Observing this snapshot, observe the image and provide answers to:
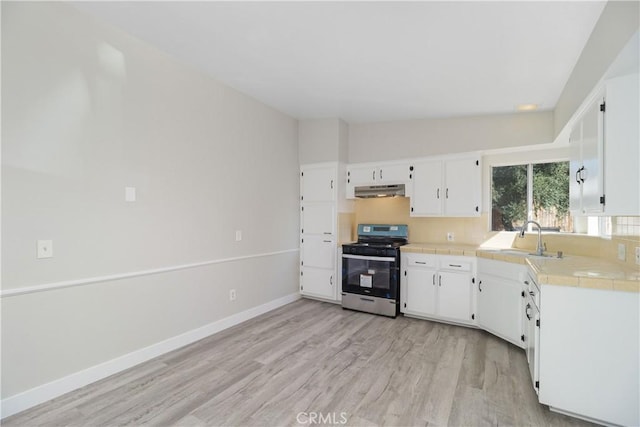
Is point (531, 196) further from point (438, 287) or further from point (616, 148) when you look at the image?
point (616, 148)

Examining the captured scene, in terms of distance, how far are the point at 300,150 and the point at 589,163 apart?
133 inches

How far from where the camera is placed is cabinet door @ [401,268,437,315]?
3719mm

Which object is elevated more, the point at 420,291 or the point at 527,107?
the point at 527,107

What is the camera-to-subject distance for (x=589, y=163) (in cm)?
223

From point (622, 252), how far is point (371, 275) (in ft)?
7.81

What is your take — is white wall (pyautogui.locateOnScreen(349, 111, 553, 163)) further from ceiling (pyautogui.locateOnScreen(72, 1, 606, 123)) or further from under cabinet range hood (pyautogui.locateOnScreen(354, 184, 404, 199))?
under cabinet range hood (pyautogui.locateOnScreen(354, 184, 404, 199))

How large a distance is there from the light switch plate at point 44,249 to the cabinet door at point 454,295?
3.66m

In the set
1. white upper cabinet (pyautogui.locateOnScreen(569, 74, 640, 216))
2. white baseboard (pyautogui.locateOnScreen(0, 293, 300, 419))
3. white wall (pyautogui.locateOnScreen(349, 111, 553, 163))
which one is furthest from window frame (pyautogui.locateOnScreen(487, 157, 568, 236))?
Answer: white baseboard (pyautogui.locateOnScreen(0, 293, 300, 419))

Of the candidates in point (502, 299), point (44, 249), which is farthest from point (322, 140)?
point (44, 249)

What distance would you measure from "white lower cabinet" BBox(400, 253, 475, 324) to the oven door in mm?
153

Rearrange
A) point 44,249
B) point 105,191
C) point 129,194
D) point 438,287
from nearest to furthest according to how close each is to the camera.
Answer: point 44,249 → point 105,191 → point 129,194 → point 438,287

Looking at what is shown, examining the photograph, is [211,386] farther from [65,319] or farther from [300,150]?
[300,150]

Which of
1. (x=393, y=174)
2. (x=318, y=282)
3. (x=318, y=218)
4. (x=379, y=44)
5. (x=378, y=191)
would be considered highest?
(x=379, y=44)

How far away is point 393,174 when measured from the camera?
430 cm
